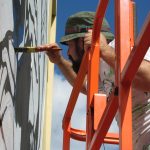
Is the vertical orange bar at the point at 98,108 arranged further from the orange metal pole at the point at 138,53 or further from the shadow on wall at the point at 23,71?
the orange metal pole at the point at 138,53

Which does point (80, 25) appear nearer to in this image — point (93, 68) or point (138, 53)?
point (93, 68)

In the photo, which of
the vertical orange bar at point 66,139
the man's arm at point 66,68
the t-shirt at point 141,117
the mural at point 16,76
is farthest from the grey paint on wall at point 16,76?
the t-shirt at point 141,117

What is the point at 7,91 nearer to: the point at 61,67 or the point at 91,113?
the point at 91,113

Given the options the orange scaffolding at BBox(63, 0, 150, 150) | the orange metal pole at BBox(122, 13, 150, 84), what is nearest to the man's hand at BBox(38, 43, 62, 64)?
the orange scaffolding at BBox(63, 0, 150, 150)

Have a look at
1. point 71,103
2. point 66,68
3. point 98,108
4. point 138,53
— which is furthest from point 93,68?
point 66,68

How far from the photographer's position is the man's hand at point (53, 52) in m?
1.95

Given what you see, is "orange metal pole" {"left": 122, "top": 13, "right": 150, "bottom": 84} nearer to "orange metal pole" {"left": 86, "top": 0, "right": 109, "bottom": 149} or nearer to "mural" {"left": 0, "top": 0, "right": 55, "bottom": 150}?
"mural" {"left": 0, "top": 0, "right": 55, "bottom": 150}

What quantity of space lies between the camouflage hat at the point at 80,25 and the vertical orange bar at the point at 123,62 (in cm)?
76

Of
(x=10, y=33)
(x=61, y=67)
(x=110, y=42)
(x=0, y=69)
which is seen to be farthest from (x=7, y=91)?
(x=61, y=67)

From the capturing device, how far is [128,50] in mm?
1436

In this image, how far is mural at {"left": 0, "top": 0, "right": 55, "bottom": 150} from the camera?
4.75 ft

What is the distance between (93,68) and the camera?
194 cm

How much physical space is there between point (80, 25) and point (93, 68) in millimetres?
462

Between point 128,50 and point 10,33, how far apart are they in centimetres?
38
